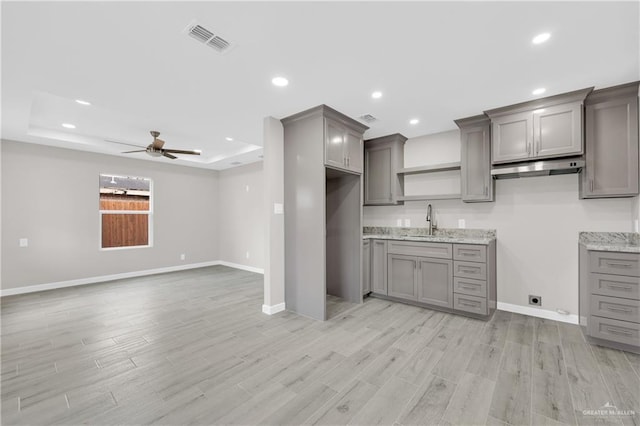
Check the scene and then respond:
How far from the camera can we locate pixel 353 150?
12.5ft

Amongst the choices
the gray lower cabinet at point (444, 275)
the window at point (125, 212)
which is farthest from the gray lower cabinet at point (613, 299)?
the window at point (125, 212)

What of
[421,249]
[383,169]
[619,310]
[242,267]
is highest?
[383,169]

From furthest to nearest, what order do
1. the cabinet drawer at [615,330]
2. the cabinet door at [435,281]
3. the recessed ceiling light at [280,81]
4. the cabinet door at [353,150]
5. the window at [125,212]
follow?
the window at [125,212]
the cabinet door at [353,150]
the cabinet door at [435,281]
the recessed ceiling light at [280,81]
the cabinet drawer at [615,330]

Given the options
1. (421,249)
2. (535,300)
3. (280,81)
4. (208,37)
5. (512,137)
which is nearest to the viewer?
(208,37)

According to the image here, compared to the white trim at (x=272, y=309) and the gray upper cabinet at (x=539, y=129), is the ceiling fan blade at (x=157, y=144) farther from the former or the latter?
the gray upper cabinet at (x=539, y=129)

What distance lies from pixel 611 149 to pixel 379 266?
2.86 meters

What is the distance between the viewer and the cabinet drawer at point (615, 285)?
2.44 meters

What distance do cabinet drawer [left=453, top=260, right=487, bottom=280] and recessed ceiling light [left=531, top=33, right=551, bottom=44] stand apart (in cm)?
224

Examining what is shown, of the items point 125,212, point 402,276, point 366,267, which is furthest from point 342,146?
point 125,212

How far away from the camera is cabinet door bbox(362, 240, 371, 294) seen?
4067mm

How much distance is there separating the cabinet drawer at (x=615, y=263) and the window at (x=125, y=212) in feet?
24.1

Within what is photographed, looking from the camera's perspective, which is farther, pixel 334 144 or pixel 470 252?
pixel 334 144

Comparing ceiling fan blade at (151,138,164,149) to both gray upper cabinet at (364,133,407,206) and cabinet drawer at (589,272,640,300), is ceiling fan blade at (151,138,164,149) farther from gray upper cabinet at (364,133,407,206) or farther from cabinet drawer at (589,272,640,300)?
cabinet drawer at (589,272,640,300)

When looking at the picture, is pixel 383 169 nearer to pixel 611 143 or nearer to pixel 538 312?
pixel 611 143
